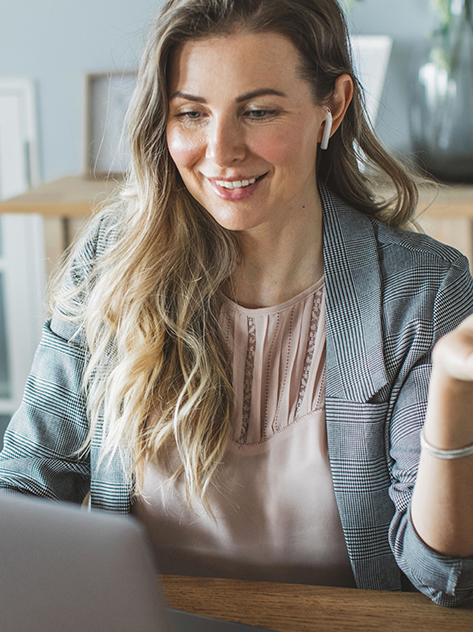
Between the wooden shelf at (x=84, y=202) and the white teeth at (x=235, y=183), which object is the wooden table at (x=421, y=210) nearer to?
the wooden shelf at (x=84, y=202)

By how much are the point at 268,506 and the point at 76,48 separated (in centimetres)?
187

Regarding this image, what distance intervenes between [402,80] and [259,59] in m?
1.30

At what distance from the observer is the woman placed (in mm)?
1006

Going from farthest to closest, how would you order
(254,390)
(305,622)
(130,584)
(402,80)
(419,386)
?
1. (402,80)
2. (254,390)
3. (419,386)
4. (305,622)
5. (130,584)

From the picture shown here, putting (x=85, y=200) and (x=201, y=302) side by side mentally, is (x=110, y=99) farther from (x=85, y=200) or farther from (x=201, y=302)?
(x=201, y=302)

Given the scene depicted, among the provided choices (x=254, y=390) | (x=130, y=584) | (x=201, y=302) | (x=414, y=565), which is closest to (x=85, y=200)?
(x=201, y=302)

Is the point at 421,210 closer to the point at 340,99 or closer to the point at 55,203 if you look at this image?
the point at 340,99

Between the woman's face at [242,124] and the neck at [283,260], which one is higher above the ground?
the woman's face at [242,124]

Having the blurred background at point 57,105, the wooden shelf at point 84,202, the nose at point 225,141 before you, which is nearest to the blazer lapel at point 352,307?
the nose at point 225,141

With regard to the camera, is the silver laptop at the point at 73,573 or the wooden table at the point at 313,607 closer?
the silver laptop at the point at 73,573

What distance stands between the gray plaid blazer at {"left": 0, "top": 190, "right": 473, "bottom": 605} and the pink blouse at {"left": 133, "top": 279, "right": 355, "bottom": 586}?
41mm

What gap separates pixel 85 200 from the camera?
1.85 m

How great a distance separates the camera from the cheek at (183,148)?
103 centimetres

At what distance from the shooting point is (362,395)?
1.05m
